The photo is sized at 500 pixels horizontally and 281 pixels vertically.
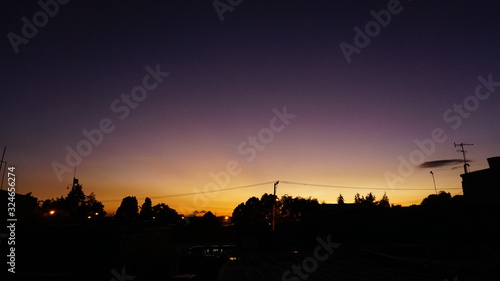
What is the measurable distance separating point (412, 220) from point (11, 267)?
27.5 meters

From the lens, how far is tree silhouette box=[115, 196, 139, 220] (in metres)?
99.4

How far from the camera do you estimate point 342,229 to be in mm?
30000

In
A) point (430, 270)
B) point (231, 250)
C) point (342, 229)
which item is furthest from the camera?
point (342, 229)

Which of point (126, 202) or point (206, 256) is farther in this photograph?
point (126, 202)

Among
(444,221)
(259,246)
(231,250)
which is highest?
(444,221)

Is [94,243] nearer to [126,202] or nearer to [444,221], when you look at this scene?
[444,221]

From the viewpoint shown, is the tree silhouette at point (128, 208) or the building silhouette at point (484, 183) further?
the tree silhouette at point (128, 208)

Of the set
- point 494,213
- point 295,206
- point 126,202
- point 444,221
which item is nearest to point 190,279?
point 444,221

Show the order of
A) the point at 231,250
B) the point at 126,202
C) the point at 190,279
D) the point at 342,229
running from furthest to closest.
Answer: the point at 126,202, the point at 342,229, the point at 231,250, the point at 190,279

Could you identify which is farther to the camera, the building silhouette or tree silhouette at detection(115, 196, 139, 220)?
tree silhouette at detection(115, 196, 139, 220)

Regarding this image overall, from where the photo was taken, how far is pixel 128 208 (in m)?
100

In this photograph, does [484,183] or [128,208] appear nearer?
[484,183]

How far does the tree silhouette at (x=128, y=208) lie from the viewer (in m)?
99.4

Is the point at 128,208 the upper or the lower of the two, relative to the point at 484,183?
lower
